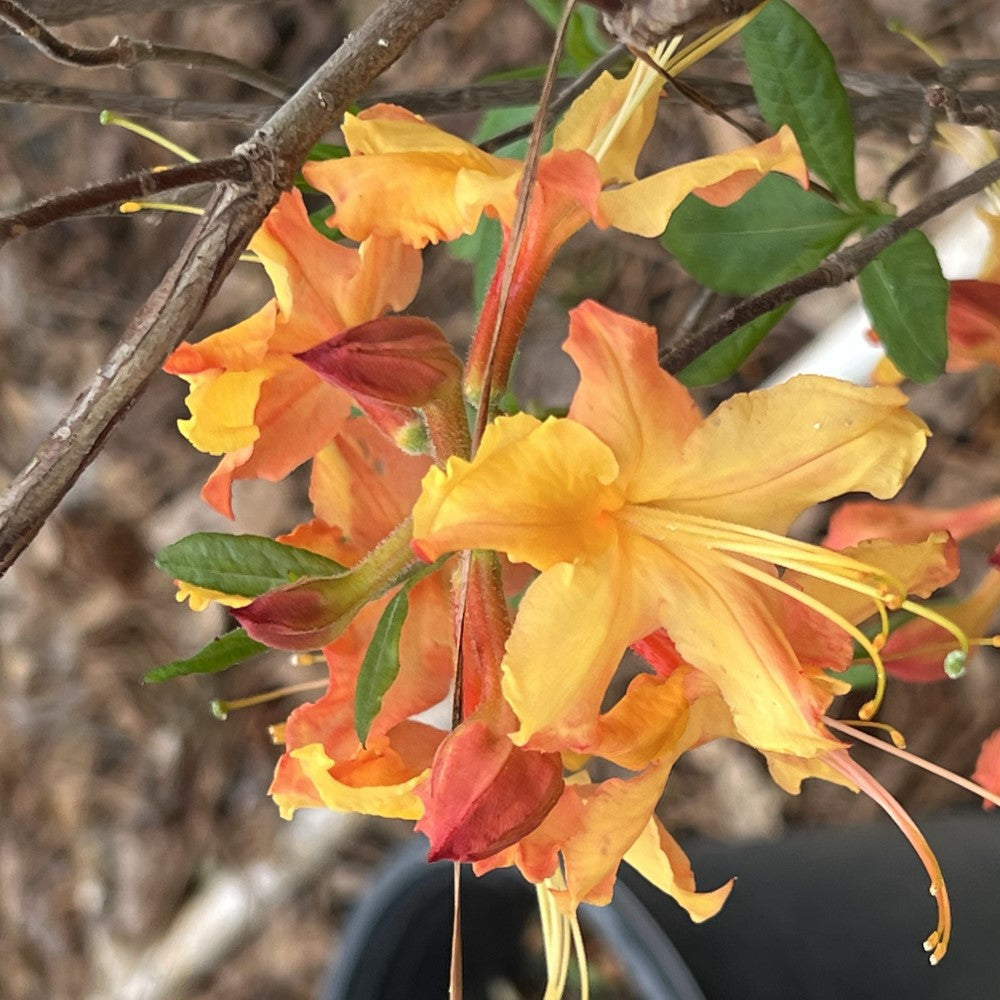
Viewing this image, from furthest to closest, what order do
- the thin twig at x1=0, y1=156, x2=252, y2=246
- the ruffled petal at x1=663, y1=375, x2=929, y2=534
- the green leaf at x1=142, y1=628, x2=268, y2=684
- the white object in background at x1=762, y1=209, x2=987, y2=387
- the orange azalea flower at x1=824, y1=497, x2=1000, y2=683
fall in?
the white object in background at x1=762, y1=209, x2=987, y2=387 < the orange azalea flower at x1=824, y1=497, x2=1000, y2=683 < the green leaf at x1=142, y1=628, x2=268, y2=684 < the ruffled petal at x1=663, y1=375, x2=929, y2=534 < the thin twig at x1=0, y1=156, x2=252, y2=246

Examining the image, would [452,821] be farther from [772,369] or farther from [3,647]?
[3,647]

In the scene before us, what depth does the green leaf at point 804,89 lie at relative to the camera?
2.44ft

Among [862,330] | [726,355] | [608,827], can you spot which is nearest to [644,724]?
[608,827]

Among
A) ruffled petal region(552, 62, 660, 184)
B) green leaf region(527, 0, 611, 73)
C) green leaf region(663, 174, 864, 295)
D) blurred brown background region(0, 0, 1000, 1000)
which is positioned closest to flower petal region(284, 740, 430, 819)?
ruffled petal region(552, 62, 660, 184)

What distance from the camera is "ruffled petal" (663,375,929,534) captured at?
55 centimetres

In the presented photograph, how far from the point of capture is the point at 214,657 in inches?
26.2

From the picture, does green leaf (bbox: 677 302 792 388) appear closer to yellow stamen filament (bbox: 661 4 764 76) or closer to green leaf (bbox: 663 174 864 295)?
green leaf (bbox: 663 174 864 295)

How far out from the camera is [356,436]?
73 centimetres

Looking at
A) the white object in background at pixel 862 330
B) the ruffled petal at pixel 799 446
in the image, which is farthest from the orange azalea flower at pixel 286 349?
the white object in background at pixel 862 330

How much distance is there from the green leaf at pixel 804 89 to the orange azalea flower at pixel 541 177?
0.60 feet

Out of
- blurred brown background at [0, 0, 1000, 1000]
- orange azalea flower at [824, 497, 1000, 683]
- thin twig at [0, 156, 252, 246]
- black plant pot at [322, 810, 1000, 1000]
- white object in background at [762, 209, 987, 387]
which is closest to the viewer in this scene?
thin twig at [0, 156, 252, 246]

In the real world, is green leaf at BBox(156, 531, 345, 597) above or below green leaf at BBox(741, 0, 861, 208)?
below

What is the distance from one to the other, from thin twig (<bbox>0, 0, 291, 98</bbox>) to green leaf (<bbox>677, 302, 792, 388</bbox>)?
369 mm

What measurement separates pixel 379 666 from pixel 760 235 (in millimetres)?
434
